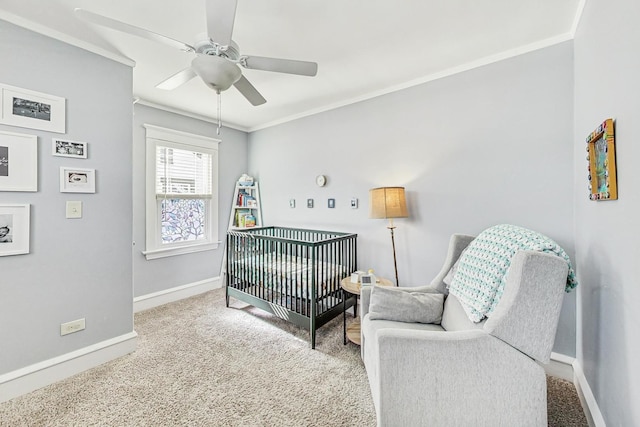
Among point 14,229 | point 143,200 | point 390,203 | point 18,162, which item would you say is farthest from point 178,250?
point 390,203

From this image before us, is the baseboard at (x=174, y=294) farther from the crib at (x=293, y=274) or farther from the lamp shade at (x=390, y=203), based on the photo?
the lamp shade at (x=390, y=203)

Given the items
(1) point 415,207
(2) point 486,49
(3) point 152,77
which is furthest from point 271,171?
(2) point 486,49

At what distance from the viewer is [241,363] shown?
2.07 metres

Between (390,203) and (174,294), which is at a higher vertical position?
(390,203)

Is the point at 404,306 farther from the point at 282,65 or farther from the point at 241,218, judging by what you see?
the point at 241,218

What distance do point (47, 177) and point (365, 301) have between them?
7.78ft

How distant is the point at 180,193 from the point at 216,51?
7.93 ft

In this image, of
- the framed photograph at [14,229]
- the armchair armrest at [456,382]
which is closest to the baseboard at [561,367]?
the armchair armrest at [456,382]

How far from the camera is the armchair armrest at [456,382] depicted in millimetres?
1173

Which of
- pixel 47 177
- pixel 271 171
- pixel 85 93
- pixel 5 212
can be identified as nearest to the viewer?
pixel 5 212

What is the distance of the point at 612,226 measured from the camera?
1214mm

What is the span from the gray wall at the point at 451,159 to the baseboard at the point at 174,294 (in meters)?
1.54

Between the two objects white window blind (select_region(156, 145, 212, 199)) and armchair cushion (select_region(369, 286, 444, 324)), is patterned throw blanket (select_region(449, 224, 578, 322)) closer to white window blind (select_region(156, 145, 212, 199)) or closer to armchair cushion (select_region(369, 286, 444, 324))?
armchair cushion (select_region(369, 286, 444, 324))

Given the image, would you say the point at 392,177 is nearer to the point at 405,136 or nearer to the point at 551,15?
the point at 405,136
